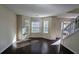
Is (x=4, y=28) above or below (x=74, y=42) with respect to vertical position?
above

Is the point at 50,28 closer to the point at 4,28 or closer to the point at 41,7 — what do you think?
the point at 41,7

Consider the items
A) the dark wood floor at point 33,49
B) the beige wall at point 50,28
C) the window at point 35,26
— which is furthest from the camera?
the window at point 35,26

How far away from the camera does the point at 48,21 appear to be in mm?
9930

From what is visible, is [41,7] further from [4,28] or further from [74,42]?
[74,42]

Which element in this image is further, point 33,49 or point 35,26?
point 35,26

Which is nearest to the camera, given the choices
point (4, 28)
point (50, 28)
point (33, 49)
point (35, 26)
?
point (4, 28)

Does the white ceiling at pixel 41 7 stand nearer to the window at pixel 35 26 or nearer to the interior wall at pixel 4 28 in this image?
the interior wall at pixel 4 28

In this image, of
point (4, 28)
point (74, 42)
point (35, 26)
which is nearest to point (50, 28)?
point (35, 26)

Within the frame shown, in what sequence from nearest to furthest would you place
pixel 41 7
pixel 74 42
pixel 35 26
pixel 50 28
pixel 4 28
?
pixel 74 42, pixel 41 7, pixel 4 28, pixel 50 28, pixel 35 26

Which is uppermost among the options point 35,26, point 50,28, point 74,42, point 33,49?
point 35,26

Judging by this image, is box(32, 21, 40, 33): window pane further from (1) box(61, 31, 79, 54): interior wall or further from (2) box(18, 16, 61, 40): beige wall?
(1) box(61, 31, 79, 54): interior wall

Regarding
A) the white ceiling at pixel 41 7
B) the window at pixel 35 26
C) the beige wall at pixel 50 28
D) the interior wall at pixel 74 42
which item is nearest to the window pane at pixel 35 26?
the window at pixel 35 26

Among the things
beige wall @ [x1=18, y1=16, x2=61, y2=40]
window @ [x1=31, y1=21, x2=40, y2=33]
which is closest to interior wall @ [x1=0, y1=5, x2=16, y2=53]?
beige wall @ [x1=18, y1=16, x2=61, y2=40]
